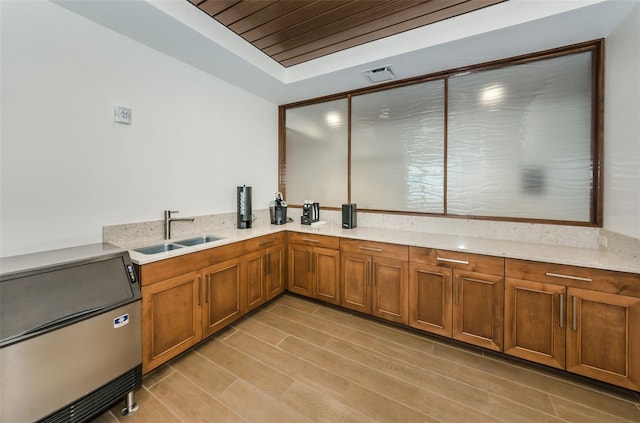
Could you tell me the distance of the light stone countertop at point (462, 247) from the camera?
5.65 feet

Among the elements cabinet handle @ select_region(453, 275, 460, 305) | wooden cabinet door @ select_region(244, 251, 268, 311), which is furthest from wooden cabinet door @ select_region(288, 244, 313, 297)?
cabinet handle @ select_region(453, 275, 460, 305)

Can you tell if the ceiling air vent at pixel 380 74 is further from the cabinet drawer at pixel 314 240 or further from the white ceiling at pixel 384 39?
the cabinet drawer at pixel 314 240

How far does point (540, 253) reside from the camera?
75.9 inches

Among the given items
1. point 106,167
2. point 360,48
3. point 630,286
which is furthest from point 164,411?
point 360,48

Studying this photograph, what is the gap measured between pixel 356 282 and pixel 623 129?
7.76 ft

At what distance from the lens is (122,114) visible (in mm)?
2064

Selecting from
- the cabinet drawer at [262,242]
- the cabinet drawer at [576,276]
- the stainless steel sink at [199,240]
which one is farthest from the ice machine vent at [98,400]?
the cabinet drawer at [576,276]

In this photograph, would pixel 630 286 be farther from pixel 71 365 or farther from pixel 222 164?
pixel 222 164

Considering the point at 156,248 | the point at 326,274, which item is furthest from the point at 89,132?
the point at 326,274

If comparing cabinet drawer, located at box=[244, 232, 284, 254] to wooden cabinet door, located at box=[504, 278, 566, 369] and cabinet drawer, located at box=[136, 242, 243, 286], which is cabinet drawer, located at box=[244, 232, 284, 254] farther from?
wooden cabinet door, located at box=[504, 278, 566, 369]

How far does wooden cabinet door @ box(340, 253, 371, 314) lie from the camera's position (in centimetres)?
260

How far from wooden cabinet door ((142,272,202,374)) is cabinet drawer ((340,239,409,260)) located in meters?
1.43

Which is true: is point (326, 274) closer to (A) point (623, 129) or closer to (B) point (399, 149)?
(B) point (399, 149)

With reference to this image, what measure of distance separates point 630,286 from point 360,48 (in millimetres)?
2705
